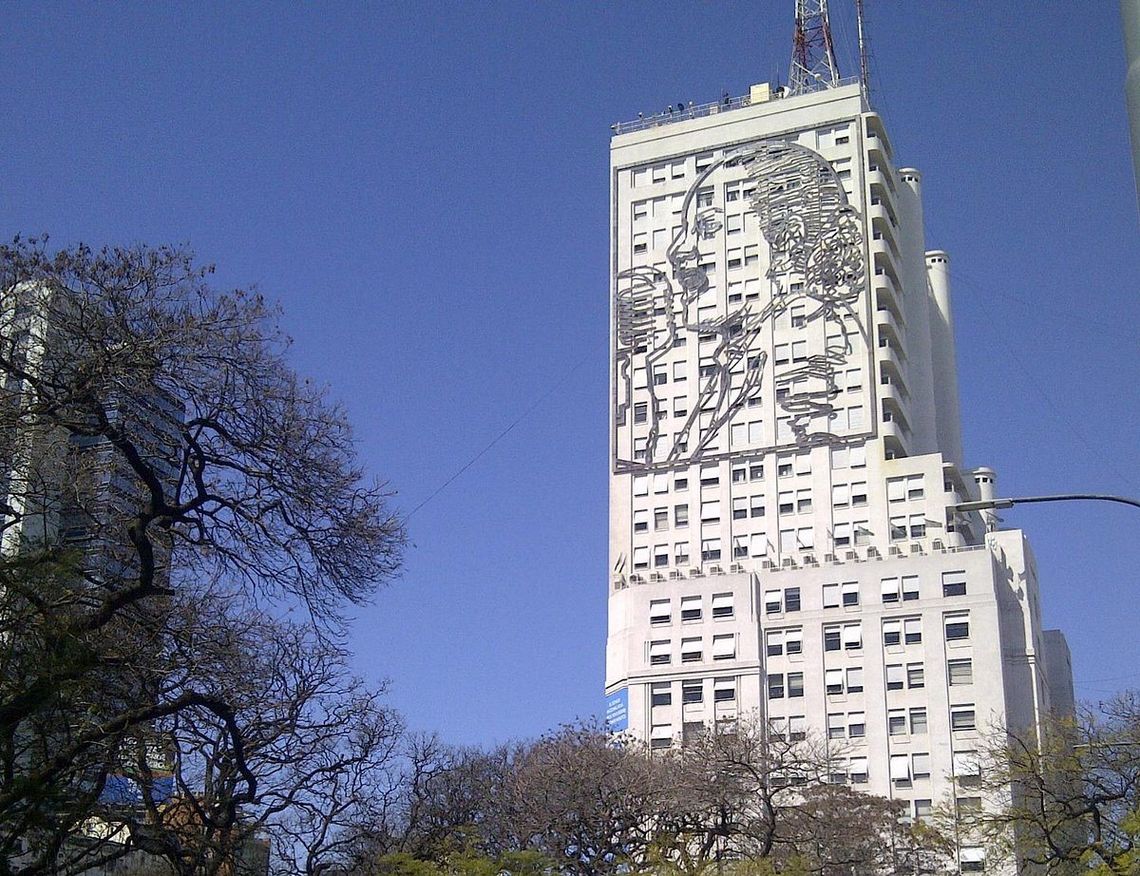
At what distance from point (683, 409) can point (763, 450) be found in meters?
6.44

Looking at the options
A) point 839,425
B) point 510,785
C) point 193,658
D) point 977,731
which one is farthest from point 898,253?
point 193,658

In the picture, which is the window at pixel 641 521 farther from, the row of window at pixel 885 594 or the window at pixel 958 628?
the window at pixel 958 628

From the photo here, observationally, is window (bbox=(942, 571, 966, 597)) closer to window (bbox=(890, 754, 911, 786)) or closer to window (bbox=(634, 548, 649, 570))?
window (bbox=(890, 754, 911, 786))

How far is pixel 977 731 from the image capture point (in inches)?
3376

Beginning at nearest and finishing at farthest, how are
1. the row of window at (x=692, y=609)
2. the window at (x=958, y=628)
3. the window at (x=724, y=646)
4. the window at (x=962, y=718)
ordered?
the window at (x=962, y=718) → the window at (x=958, y=628) → the window at (x=724, y=646) → the row of window at (x=692, y=609)

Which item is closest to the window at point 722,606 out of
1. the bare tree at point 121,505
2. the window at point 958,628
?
the window at point 958,628

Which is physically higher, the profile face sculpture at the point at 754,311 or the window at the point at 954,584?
the profile face sculpture at the point at 754,311

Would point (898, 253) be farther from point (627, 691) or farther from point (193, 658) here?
point (193, 658)

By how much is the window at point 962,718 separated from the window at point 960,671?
140cm

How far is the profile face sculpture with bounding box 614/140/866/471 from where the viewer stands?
99.3 m

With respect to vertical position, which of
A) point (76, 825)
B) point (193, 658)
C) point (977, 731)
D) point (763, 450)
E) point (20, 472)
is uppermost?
point (763, 450)

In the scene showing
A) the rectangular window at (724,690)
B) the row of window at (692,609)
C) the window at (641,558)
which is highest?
the window at (641,558)

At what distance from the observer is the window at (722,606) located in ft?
309

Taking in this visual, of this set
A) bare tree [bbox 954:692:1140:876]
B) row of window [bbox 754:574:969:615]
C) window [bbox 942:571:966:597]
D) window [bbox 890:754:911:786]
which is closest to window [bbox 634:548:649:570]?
row of window [bbox 754:574:969:615]
